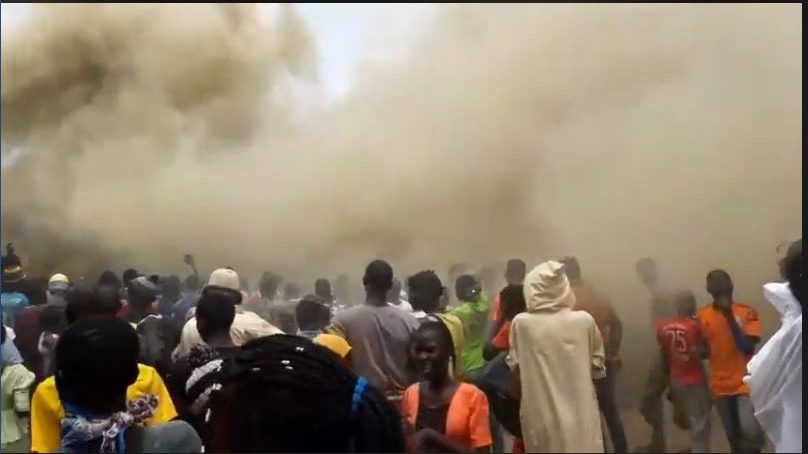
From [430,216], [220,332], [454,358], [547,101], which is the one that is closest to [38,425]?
[220,332]

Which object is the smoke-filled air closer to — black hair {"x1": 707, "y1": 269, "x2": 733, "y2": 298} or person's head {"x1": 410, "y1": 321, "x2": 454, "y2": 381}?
black hair {"x1": 707, "y1": 269, "x2": 733, "y2": 298}

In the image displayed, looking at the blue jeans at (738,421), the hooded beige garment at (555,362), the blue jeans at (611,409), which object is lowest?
the blue jeans at (738,421)

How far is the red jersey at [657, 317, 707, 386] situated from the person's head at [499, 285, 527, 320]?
343 millimetres

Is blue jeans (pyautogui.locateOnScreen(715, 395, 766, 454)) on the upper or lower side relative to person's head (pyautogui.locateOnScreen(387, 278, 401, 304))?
lower

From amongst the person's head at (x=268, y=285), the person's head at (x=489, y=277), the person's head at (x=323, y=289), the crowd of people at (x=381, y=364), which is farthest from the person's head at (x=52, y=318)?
the person's head at (x=489, y=277)

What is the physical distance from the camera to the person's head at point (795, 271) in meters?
1.28

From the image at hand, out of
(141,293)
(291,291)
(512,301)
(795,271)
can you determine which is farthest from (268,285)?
(795,271)

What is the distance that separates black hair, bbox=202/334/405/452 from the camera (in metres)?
0.68

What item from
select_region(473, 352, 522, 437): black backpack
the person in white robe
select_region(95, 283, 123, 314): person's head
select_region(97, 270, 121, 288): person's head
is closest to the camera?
the person in white robe

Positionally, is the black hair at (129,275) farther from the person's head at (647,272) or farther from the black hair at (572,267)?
the person's head at (647,272)

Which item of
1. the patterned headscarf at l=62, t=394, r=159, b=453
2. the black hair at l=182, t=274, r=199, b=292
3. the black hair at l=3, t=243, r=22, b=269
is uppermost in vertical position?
the black hair at l=3, t=243, r=22, b=269

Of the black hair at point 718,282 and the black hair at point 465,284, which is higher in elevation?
the black hair at point 465,284

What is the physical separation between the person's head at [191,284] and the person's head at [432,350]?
23.7 inches

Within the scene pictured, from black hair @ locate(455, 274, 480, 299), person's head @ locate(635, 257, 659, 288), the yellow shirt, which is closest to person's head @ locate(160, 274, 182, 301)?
black hair @ locate(455, 274, 480, 299)
